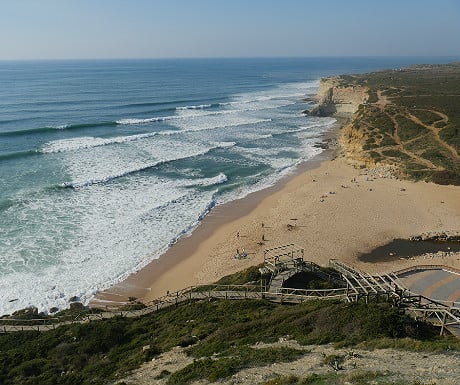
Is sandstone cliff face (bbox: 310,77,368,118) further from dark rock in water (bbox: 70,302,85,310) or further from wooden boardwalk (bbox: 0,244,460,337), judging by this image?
dark rock in water (bbox: 70,302,85,310)

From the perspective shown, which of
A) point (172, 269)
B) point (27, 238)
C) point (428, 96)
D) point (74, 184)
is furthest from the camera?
point (428, 96)

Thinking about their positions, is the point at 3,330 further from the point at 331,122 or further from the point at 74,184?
the point at 331,122

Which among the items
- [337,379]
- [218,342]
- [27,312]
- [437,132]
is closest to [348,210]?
[218,342]

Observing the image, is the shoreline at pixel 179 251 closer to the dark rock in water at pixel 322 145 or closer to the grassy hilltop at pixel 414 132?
the grassy hilltop at pixel 414 132

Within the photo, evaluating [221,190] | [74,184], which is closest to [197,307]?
[221,190]

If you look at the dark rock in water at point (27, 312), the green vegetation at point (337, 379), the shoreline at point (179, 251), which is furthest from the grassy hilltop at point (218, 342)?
the shoreline at point (179, 251)

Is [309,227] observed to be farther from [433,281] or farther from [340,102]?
[340,102]

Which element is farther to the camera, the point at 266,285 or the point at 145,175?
the point at 145,175

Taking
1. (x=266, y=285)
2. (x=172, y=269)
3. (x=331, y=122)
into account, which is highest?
(x=331, y=122)
